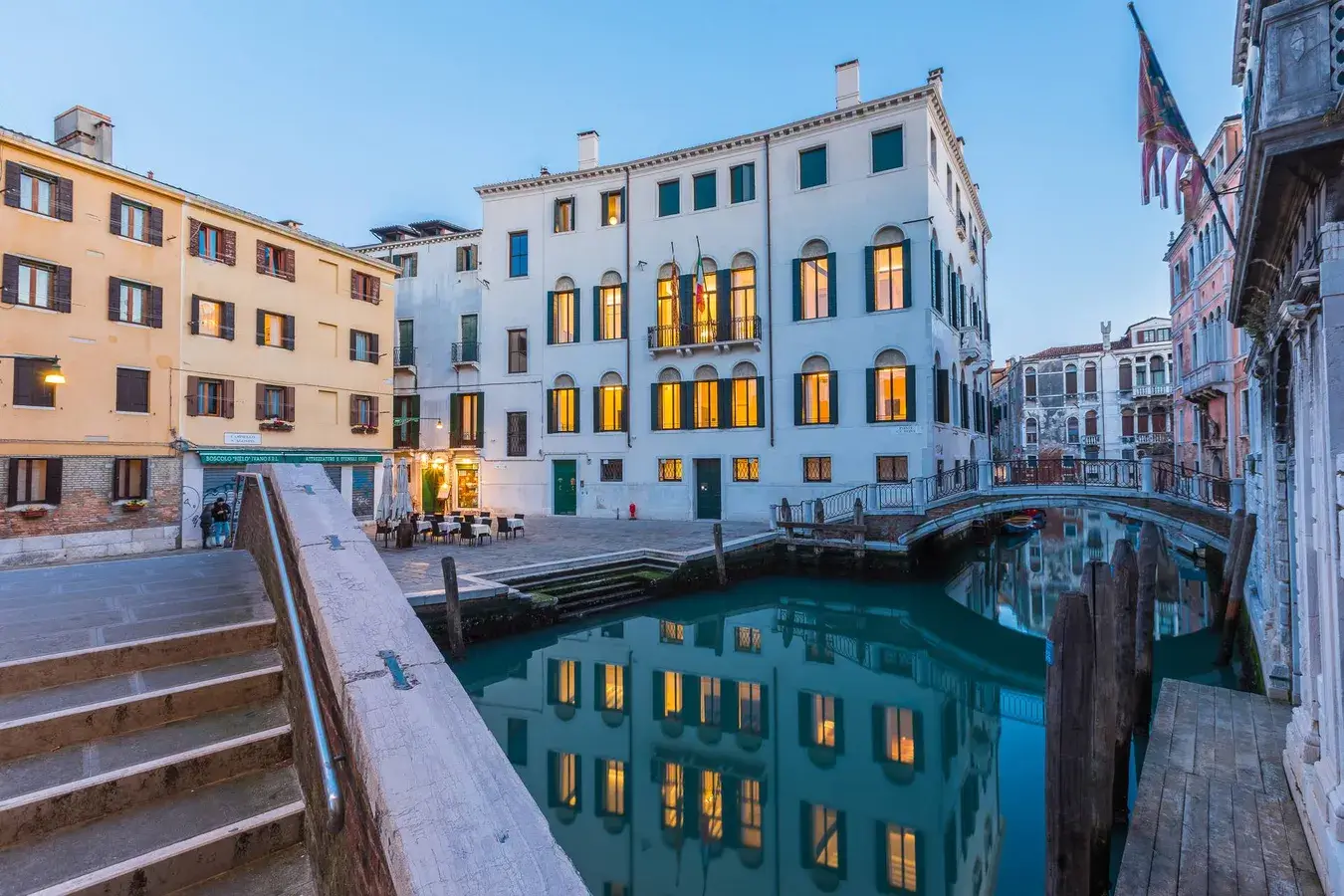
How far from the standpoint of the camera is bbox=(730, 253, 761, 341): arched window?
68.7ft

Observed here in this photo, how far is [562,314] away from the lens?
78.3ft

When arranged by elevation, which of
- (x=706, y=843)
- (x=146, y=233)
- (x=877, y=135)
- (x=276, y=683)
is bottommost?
(x=706, y=843)

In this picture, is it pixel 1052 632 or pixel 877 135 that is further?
pixel 877 135

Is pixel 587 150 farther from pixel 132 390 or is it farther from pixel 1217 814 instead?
pixel 1217 814

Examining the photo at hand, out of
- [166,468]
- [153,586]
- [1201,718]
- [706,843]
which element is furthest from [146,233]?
[1201,718]

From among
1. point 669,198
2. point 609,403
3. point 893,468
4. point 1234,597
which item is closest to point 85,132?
point 609,403

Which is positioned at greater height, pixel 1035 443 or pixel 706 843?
pixel 1035 443

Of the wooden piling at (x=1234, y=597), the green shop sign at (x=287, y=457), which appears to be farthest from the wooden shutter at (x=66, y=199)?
the wooden piling at (x=1234, y=597)

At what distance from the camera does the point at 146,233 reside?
54.3 feet

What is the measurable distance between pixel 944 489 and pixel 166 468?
65.7ft

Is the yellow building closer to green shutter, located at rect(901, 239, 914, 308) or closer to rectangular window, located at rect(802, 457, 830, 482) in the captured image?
rectangular window, located at rect(802, 457, 830, 482)

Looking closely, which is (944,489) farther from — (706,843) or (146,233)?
(146,233)

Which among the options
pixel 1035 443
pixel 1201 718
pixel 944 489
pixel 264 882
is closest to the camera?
pixel 264 882

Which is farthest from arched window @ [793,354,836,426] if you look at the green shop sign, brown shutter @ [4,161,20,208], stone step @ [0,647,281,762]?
brown shutter @ [4,161,20,208]
